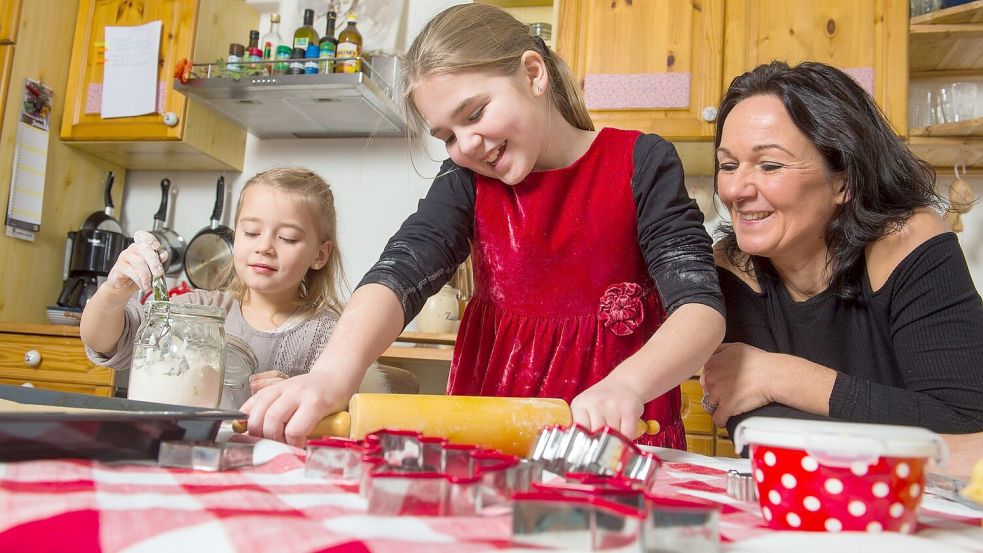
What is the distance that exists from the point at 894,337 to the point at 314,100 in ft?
5.78

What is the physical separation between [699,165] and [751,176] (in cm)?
131

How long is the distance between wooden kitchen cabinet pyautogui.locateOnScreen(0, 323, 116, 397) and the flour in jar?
4.87 ft

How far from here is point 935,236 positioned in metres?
0.96

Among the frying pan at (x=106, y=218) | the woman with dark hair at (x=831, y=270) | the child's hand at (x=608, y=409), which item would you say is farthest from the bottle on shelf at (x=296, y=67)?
the child's hand at (x=608, y=409)

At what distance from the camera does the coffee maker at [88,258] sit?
241 cm

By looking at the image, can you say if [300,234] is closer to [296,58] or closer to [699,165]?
[296,58]

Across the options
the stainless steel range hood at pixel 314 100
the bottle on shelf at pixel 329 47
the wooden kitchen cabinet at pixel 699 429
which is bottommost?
the wooden kitchen cabinet at pixel 699 429

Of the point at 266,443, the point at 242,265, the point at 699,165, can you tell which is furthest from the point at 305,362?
the point at 699,165

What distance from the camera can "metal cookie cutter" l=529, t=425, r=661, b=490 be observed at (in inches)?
18.9

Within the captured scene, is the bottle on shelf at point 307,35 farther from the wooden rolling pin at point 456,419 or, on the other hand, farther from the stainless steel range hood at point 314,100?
the wooden rolling pin at point 456,419

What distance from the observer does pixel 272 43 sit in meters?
2.50

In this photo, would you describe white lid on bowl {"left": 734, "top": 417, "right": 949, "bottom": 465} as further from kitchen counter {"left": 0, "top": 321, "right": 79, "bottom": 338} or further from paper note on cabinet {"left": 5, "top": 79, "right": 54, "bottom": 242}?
paper note on cabinet {"left": 5, "top": 79, "right": 54, "bottom": 242}

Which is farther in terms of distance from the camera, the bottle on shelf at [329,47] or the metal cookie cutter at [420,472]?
the bottle on shelf at [329,47]

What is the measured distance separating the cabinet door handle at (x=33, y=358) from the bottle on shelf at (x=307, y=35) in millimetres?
1180
